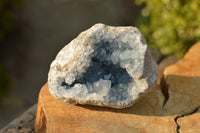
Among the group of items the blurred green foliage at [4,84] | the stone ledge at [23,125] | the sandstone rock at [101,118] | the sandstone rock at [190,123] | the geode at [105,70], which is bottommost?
the blurred green foliage at [4,84]

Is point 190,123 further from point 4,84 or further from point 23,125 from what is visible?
point 4,84

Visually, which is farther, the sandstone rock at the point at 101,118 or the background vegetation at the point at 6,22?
the background vegetation at the point at 6,22

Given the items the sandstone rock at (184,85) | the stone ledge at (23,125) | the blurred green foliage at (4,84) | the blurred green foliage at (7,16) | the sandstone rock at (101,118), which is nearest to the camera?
the sandstone rock at (101,118)

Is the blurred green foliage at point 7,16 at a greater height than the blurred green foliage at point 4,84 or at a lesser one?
greater

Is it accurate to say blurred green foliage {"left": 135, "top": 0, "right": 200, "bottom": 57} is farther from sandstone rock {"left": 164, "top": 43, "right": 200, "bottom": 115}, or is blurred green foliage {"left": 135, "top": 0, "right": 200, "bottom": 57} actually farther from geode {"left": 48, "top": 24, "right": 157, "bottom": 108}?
geode {"left": 48, "top": 24, "right": 157, "bottom": 108}

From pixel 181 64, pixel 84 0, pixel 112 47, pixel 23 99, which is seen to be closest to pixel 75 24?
pixel 84 0

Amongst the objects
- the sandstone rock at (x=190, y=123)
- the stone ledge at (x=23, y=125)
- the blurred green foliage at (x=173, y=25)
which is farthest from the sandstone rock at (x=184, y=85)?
the stone ledge at (x=23, y=125)

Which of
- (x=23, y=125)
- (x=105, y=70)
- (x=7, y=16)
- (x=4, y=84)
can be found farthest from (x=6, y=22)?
(x=105, y=70)

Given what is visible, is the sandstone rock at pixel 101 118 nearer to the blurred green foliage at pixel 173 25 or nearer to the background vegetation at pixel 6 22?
the blurred green foliage at pixel 173 25
